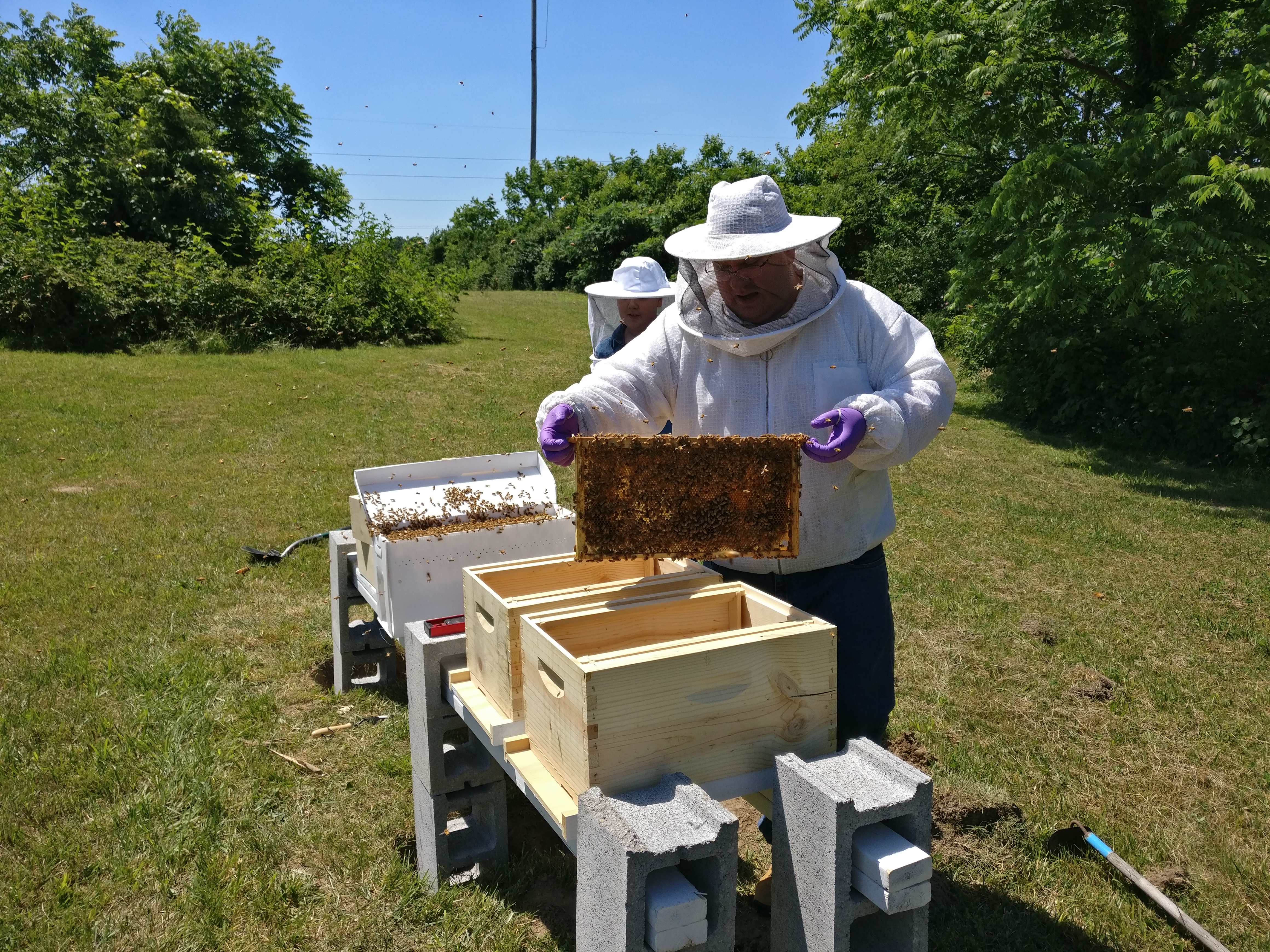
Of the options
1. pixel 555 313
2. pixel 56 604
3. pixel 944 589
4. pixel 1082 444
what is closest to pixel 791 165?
pixel 555 313

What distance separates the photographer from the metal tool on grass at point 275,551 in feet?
21.2

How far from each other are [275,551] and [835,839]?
18.9 ft

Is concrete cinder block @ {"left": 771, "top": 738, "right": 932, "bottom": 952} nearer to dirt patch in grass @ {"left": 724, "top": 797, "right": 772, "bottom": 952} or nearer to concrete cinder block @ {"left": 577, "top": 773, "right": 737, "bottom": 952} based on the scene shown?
concrete cinder block @ {"left": 577, "top": 773, "right": 737, "bottom": 952}

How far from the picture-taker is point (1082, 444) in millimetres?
11789

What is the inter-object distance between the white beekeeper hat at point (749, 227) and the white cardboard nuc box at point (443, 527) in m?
1.37

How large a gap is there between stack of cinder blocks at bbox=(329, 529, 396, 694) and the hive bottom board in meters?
1.96

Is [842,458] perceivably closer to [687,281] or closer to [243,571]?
[687,281]

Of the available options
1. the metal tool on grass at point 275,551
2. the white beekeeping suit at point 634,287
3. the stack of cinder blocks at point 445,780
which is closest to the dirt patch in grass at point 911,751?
the stack of cinder blocks at point 445,780

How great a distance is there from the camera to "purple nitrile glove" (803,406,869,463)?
2244mm

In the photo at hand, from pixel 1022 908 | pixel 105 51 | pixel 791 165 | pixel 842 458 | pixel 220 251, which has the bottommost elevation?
pixel 1022 908

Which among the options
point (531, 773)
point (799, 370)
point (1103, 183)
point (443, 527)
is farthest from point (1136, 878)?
point (1103, 183)

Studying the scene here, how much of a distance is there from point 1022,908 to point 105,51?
110ft

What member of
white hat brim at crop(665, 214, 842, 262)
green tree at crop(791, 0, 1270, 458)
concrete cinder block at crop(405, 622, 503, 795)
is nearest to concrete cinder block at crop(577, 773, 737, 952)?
concrete cinder block at crop(405, 622, 503, 795)

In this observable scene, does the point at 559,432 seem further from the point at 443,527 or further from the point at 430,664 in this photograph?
the point at 443,527
